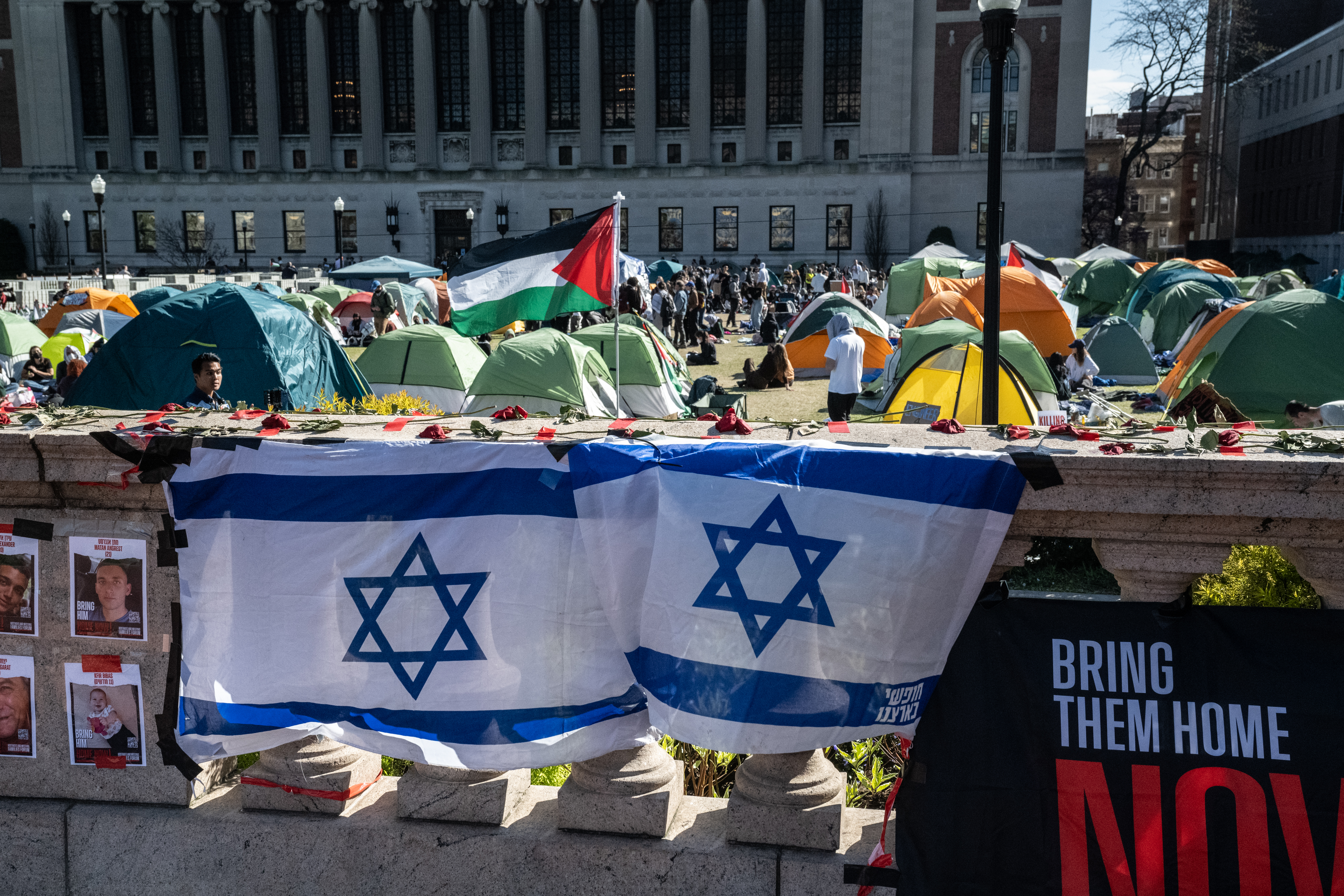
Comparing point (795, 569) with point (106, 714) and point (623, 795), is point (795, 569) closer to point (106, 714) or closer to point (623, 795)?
point (623, 795)

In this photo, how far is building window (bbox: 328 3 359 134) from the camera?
6044 cm

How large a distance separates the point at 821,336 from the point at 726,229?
36523 mm

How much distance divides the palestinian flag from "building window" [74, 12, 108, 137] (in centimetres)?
6181

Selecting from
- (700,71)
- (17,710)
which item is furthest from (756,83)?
(17,710)

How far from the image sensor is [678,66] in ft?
195

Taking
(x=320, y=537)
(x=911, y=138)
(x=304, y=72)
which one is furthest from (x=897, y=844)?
Answer: (x=304, y=72)

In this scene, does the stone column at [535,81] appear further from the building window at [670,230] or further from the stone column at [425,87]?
the building window at [670,230]

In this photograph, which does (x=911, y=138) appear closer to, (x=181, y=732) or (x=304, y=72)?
(x=304, y=72)

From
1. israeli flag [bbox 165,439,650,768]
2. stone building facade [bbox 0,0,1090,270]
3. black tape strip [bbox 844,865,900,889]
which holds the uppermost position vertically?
stone building facade [bbox 0,0,1090,270]

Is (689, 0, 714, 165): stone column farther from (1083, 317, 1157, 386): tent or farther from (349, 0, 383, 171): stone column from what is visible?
(1083, 317, 1157, 386): tent

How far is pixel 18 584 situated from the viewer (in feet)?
11.2

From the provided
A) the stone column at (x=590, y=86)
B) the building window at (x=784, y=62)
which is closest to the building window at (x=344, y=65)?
the stone column at (x=590, y=86)

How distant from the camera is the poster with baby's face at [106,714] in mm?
3406

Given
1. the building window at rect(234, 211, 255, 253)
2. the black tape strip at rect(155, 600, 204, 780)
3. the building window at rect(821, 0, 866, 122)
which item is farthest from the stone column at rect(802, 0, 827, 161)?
the black tape strip at rect(155, 600, 204, 780)
